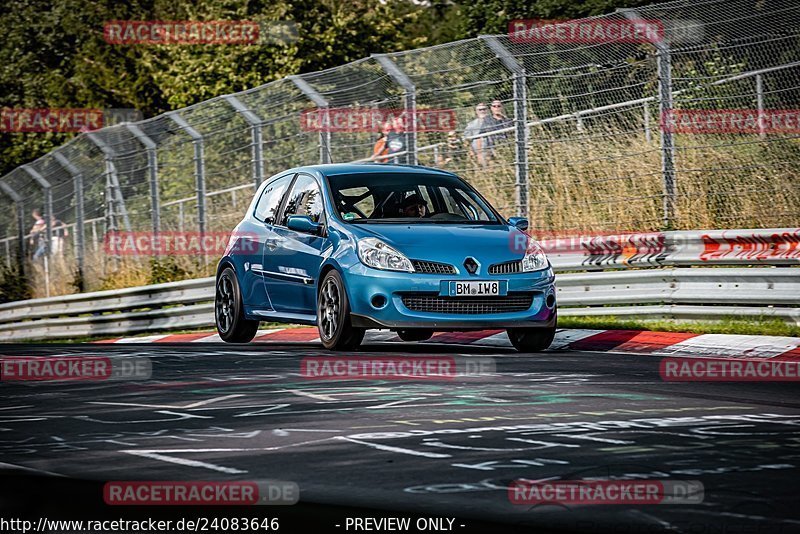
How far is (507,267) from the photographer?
464 inches

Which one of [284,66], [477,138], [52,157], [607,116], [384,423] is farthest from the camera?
[284,66]

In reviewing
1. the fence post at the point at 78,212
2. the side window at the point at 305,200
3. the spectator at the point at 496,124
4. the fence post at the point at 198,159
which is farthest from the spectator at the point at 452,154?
the fence post at the point at 78,212

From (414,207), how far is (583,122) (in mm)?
4430

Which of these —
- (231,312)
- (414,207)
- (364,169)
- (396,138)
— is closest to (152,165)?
(396,138)

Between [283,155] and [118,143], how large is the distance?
4.47 metres

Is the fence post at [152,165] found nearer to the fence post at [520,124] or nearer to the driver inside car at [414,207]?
the fence post at [520,124]

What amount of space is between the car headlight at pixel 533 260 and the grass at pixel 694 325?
70.1 inches

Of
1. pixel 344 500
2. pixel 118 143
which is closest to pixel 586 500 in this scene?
pixel 344 500

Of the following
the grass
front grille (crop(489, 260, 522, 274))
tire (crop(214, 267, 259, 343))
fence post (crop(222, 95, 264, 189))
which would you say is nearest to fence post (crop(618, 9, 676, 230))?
the grass

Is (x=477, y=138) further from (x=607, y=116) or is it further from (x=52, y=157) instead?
(x=52, y=157)

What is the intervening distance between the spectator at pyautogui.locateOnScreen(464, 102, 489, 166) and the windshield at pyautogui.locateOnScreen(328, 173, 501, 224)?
3.83 m

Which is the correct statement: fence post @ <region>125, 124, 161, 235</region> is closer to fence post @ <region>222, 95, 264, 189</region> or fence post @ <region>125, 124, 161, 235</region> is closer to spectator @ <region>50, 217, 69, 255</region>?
fence post @ <region>222, 95, 264, 189</region>

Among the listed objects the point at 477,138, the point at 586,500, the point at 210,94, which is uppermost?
the point at 210,94

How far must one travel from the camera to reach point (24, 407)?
28.7 feet
